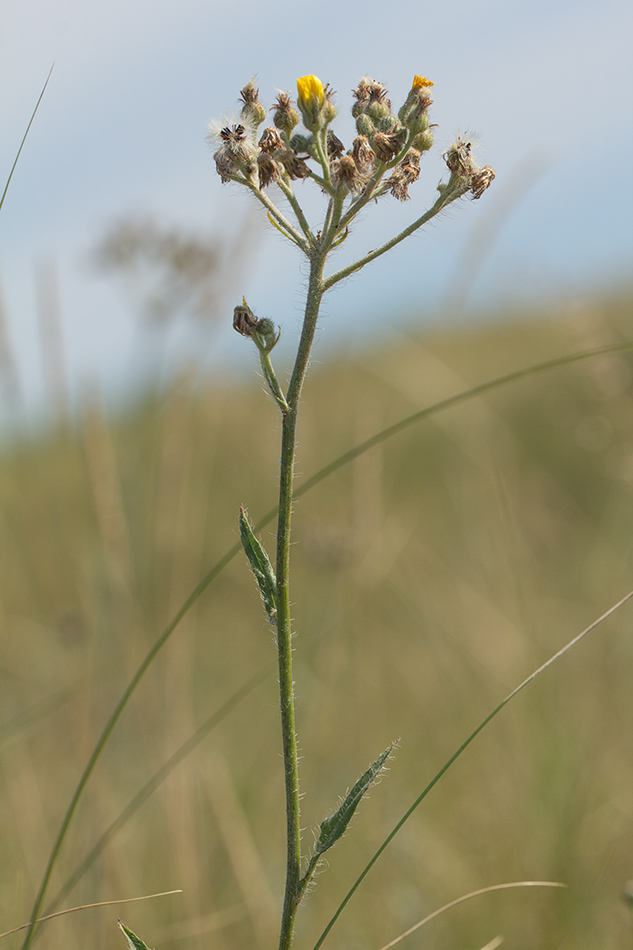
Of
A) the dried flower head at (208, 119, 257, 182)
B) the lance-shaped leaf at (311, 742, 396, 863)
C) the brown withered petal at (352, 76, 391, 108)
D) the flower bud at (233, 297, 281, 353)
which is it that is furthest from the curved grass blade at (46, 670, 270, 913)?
Result: the brown withered petal at (352, 76, 391, 108)

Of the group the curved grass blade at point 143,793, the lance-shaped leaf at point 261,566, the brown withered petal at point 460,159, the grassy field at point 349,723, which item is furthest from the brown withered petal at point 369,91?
the curved grass blade at point 143,793

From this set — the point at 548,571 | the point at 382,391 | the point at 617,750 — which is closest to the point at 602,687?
the point at 617,750

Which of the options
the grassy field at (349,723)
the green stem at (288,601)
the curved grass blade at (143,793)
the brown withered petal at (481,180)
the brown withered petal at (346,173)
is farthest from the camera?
the grassy field at (349,723)

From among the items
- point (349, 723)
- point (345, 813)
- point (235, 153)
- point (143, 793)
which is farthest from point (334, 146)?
point (349, 723)

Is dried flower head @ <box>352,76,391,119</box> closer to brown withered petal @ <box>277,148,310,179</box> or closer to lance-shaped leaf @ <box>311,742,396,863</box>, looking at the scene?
brown withered petal @ <box>277,148,310,179</box>

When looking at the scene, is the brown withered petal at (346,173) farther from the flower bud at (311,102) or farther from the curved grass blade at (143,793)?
the curved grass blade at (143,793)

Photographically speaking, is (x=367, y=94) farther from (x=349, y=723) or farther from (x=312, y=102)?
(x=349, y=723)
